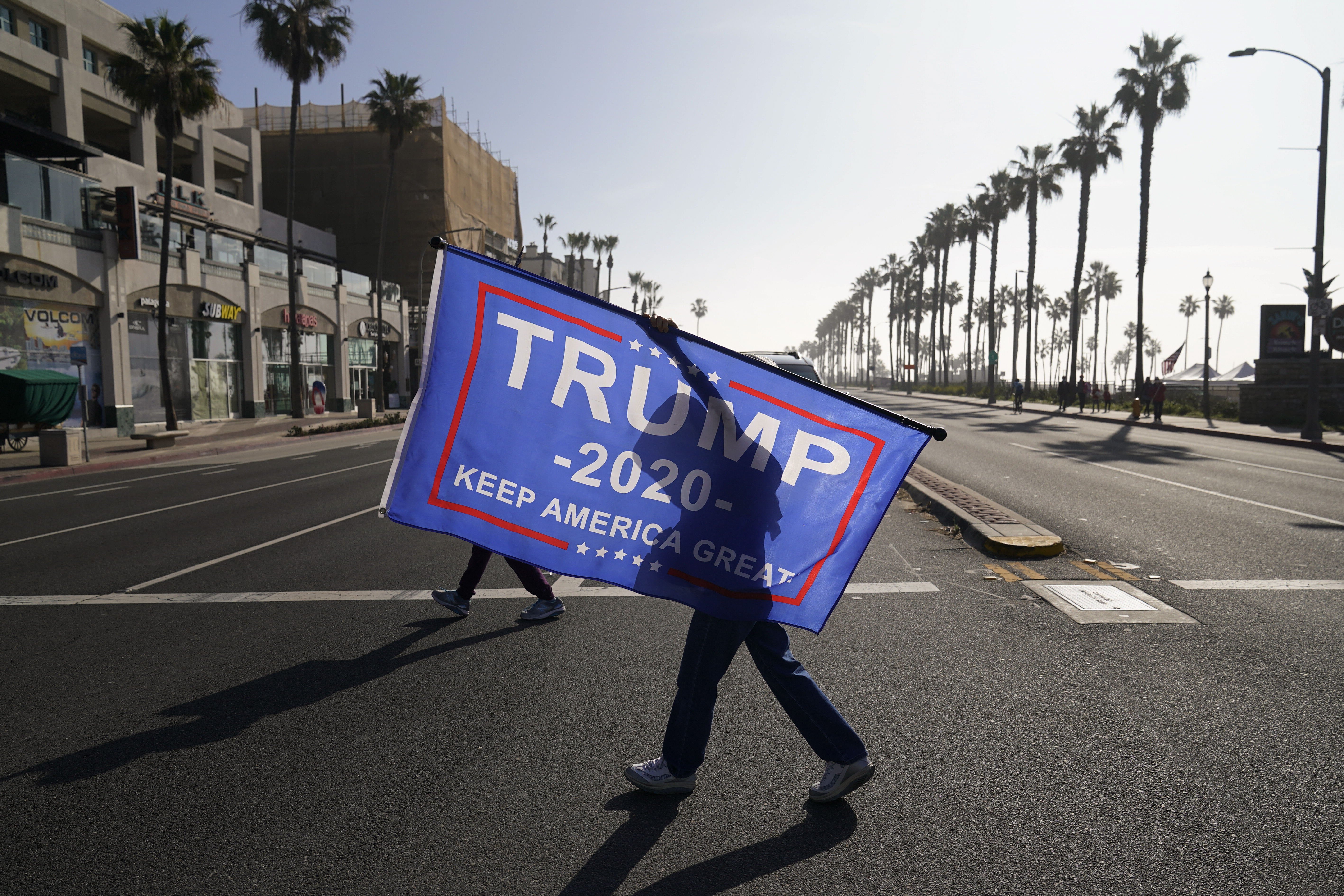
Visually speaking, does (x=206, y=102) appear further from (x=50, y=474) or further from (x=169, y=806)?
(x=169, y=806)

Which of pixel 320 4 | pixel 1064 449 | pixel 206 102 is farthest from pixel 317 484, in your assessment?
pixel 320 4

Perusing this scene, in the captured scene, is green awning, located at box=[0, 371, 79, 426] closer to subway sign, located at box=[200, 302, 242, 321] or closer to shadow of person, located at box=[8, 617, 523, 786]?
subway sign, located at box=[200, 302, 242, 321]

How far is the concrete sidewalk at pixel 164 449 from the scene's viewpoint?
18.1m

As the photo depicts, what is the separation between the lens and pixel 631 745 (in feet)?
12.7

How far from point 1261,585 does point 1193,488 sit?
21.6 ft

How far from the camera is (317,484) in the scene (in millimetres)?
14617

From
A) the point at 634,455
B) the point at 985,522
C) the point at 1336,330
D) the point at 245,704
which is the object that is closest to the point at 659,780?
the point at 634,455

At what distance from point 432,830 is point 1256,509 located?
36.3ft

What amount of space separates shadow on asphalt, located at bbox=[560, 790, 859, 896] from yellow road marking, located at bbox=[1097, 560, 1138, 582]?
4.82m

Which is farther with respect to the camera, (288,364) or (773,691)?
(288,364)

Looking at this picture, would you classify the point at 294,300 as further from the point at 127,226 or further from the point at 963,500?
the point at 963,500

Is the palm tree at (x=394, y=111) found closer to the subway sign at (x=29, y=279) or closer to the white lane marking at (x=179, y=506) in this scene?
the subway sign at (x=29, y=279)

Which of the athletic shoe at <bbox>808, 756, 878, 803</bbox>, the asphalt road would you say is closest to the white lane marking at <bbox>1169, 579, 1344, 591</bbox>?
the asphalt road

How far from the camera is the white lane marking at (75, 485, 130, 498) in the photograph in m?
14.1
